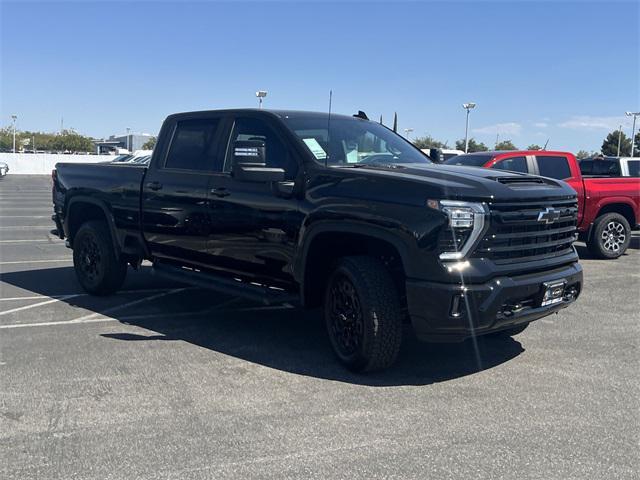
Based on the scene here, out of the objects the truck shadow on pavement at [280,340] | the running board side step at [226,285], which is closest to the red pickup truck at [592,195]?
the truck shadow on pavement at [280,340]

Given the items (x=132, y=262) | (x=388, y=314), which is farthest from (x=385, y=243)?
(x=132, y=262)

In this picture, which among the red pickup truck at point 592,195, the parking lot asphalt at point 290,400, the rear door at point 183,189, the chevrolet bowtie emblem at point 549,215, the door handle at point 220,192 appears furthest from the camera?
the red pickup truck at point 592,195

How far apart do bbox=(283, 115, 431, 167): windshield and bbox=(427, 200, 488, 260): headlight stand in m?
1.27

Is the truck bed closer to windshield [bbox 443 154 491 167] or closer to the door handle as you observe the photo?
the door handle

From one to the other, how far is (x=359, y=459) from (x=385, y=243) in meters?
1.68

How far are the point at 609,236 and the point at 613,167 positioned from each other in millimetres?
2795

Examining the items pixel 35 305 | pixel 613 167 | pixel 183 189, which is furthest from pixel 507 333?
pixel 613 167

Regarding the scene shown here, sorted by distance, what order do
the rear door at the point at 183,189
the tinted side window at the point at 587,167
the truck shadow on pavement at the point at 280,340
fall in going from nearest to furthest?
the truck shadow on pavement at the point at 280,340
the rear door at the point at 183,189
the tinted side window at the point at 587,167

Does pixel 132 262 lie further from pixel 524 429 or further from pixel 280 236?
pixel 524 429

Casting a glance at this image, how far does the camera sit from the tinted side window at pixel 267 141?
524 centimetres

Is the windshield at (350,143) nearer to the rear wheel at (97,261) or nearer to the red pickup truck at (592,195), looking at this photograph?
the rear wheel at (97,261)

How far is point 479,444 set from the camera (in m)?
3.57

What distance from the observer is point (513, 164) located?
422 inches

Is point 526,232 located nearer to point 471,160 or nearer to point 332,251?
point 332,251
